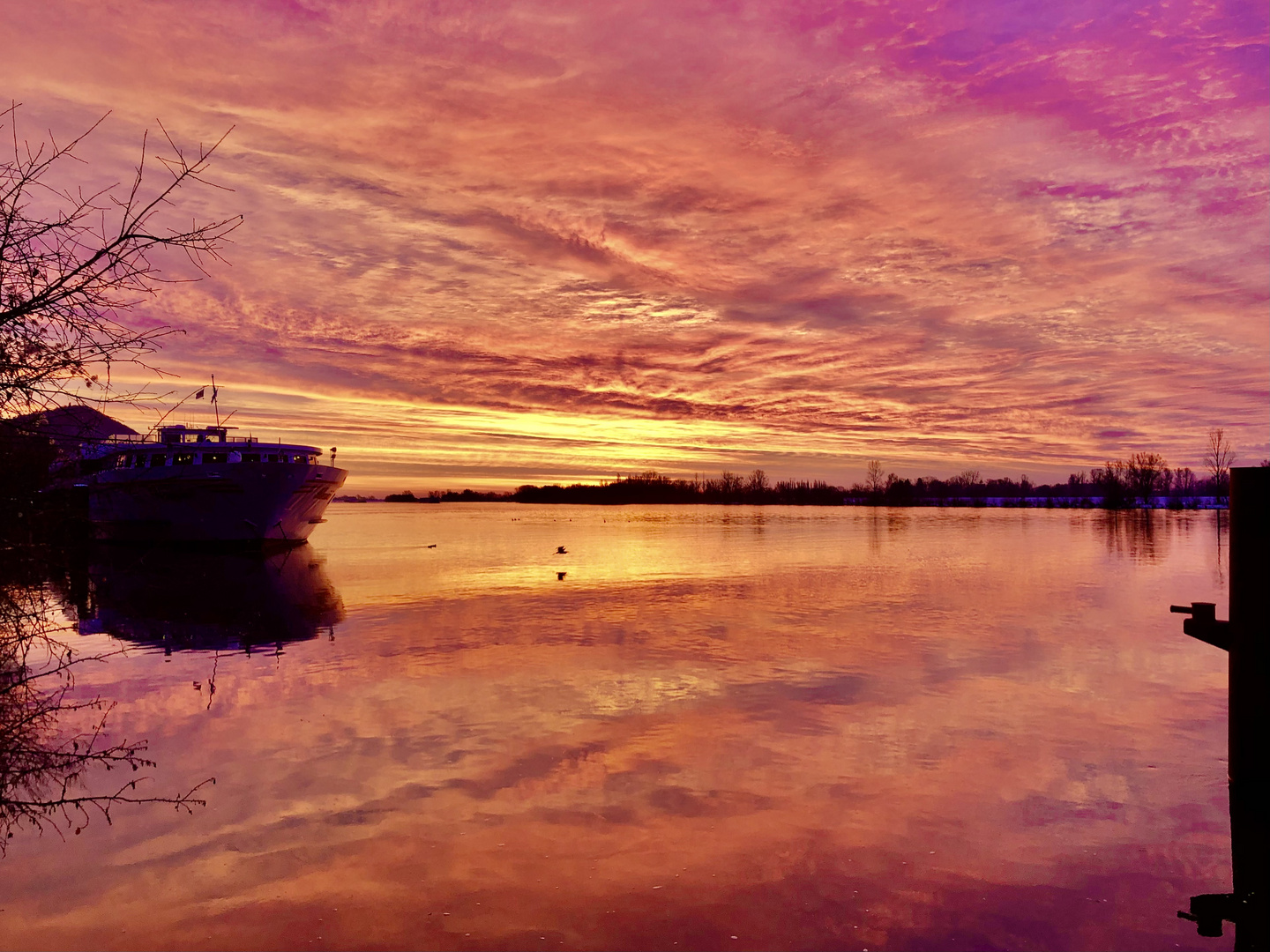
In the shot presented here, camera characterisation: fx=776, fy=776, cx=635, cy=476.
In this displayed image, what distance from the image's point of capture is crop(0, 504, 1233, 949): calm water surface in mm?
6090

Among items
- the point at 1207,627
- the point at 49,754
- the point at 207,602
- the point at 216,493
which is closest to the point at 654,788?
the point at 1207,627

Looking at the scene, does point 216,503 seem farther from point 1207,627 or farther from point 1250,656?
point 1250,656

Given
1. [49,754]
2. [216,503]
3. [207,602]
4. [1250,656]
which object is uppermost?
[216,503]

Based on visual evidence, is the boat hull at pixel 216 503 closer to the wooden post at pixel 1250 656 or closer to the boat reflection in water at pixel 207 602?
the boat reflection in water at pixel 207 602

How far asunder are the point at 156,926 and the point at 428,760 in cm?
381

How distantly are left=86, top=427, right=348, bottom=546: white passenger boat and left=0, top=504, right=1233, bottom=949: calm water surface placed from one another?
27.2m

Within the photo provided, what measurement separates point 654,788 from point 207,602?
70.0ft

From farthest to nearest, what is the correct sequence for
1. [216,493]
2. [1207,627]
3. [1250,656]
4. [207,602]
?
[216,493]
[207,602]
[1207,627]
[1250,656]

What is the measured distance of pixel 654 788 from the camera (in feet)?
28.7

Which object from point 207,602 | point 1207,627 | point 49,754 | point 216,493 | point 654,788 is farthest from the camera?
point 216,493

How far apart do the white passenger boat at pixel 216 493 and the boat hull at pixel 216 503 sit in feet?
0.16

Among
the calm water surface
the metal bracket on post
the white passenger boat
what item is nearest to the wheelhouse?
the white passenger boat

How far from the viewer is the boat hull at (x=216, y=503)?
45156 mm

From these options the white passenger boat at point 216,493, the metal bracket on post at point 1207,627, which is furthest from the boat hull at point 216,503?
the metal bracket on post at point 1207,627
